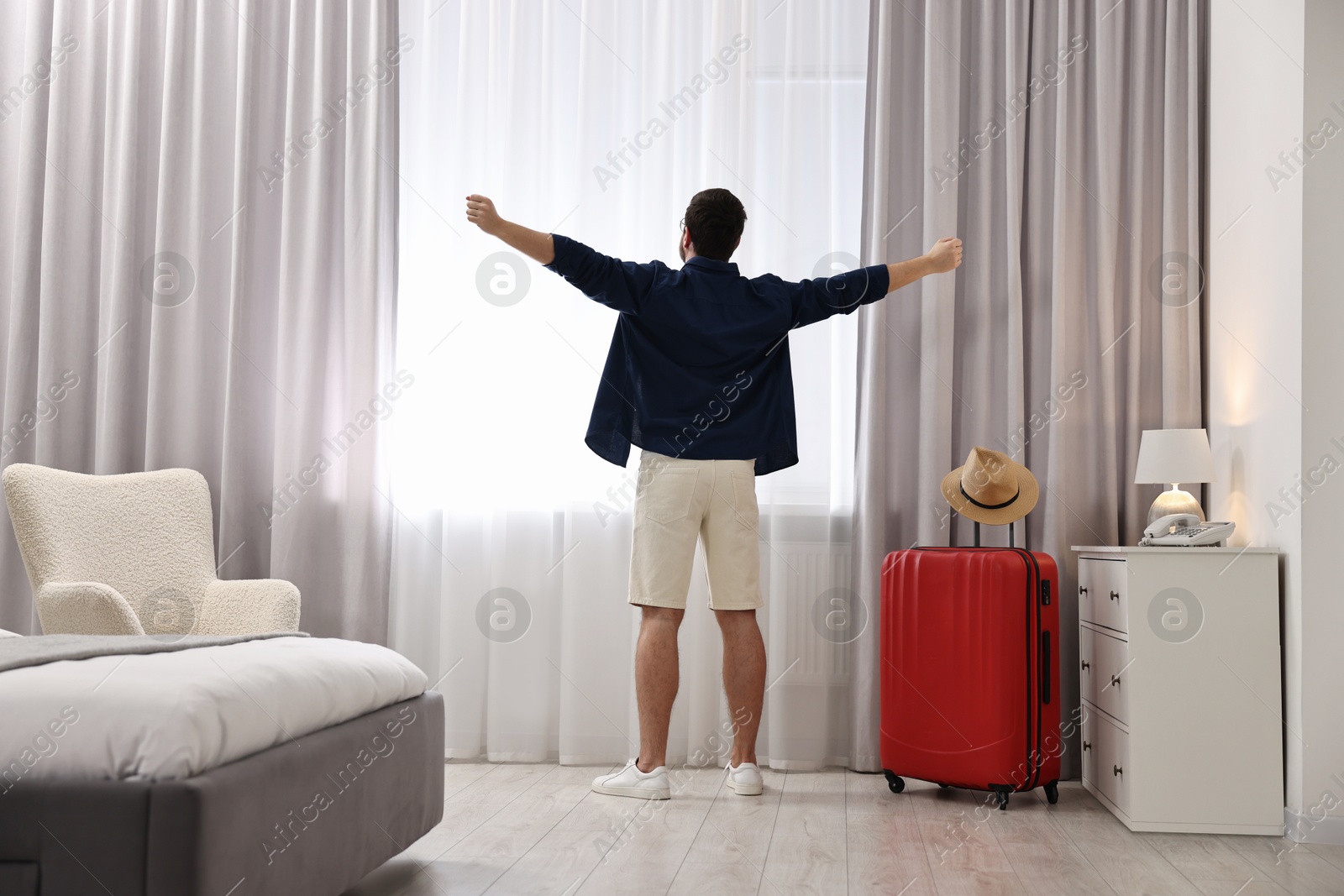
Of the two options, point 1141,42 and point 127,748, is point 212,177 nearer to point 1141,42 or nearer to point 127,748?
point 127,748

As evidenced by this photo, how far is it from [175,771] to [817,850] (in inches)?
55.5

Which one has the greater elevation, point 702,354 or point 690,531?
point 702,354

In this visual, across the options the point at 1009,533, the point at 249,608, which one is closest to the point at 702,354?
the point at 1009,533

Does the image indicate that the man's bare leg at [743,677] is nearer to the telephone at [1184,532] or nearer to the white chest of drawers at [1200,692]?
the white chest of drawers at [1200,692]

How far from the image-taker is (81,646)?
1.62 m

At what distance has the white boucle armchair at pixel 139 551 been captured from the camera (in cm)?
276

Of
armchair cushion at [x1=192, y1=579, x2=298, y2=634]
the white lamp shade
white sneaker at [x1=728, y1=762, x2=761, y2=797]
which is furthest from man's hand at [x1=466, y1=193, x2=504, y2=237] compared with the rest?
the white lamp shade

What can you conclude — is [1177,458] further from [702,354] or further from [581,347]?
[581,347]

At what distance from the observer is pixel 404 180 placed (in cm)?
348

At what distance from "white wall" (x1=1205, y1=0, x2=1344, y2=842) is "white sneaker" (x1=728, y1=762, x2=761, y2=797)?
1283 mm

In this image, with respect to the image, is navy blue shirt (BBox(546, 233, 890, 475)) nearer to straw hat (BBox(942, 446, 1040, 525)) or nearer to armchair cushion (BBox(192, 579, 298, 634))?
straw hat (BBox(942, 446, 1040, 525))

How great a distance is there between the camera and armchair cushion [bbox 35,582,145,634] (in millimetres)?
2486

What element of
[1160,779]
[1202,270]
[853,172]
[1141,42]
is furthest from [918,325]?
[1160,779]

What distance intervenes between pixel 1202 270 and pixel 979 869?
2.02 metres
